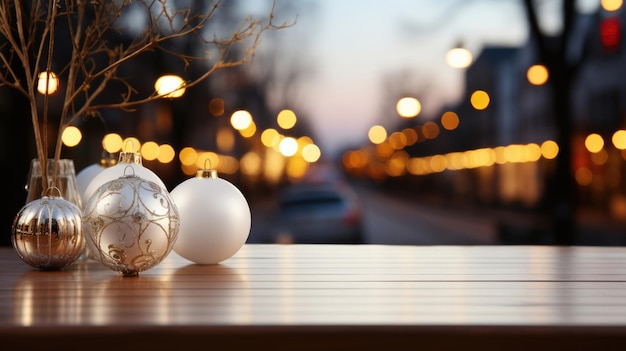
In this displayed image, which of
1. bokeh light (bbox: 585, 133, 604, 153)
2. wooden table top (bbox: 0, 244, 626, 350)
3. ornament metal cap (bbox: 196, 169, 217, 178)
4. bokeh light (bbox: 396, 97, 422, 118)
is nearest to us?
wooden table top (bbox: 0, 244, 626, 350)

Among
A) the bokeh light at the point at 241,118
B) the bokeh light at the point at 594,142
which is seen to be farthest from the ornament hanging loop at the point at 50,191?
the bokeh light at the point at 594,142

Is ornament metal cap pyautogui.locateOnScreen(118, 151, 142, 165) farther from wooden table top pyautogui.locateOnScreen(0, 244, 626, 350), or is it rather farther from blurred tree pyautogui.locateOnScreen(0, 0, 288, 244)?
wooden table top pyautogui.locateOnScreen(0, 244, 626, 350)

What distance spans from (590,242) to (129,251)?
871 inches

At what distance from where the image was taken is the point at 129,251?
9.68ft

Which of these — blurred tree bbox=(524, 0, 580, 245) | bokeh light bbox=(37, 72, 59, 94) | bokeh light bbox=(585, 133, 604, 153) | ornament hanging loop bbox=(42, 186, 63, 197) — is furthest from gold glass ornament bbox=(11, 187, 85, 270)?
bokeh light bbox=(585, 133, 604, 153)

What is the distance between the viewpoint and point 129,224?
116 inches

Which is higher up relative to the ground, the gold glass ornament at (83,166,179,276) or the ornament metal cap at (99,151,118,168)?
the ornament metal cap at (99,151,118,168)

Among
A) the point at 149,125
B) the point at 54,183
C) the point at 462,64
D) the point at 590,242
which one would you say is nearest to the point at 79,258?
the point at 54,183

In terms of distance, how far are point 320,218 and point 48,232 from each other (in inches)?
520

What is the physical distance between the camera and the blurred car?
52.9 ft

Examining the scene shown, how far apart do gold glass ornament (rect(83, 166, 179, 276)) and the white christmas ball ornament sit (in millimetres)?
344

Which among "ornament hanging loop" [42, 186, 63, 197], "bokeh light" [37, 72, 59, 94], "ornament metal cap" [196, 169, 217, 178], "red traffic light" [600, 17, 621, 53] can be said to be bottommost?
"ornament hanging loop" [42, 186, 63, 197]

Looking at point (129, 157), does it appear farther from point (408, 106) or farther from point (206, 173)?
point (408, 106)

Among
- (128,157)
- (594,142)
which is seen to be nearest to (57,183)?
(128,157)
